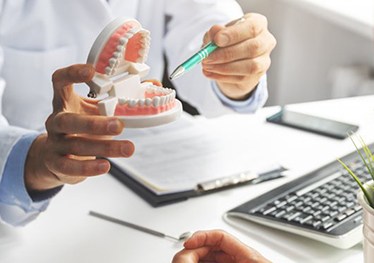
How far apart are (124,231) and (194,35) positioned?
544 millimetres

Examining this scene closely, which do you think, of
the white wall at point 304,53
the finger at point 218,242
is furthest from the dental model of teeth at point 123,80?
the white wall at point 304,53

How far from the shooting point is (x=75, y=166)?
749mm

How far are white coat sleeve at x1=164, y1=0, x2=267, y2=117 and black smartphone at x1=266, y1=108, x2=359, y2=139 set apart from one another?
0.12 metres

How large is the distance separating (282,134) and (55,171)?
56 centimetres

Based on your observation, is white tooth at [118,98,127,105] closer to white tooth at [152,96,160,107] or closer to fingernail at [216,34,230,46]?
white tooth at [152,96,160,107]

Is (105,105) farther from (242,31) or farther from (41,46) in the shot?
(41,46)

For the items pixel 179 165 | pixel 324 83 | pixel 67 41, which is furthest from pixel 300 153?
pixel 324 83

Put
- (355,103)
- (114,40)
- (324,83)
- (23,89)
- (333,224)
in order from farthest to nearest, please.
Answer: (324,83)
(355,103)
(23,89)
(333,224)
(114,40)


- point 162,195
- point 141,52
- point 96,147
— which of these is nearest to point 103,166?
point 96,147

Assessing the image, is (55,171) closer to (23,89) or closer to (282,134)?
(23,89)

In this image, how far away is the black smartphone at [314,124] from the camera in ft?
4.06

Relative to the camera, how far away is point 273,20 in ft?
7.66

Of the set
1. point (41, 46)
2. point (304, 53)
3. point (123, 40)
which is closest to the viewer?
point (123, 40)

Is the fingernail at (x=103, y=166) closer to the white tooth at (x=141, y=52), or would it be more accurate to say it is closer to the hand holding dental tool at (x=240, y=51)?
the white tooth at (x=141, y=52)
